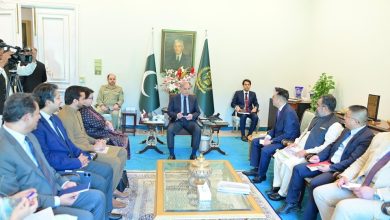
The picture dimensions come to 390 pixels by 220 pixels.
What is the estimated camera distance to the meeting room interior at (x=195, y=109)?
7.28 ft

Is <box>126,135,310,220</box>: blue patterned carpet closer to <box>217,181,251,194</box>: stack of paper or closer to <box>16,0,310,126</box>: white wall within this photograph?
<box>217,181,251,194</box>: stack of paper

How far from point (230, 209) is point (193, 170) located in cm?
54

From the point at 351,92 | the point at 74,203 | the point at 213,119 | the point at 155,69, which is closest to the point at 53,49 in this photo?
the point at 155,69

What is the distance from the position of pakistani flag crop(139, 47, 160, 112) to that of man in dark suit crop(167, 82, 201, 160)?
1066mm

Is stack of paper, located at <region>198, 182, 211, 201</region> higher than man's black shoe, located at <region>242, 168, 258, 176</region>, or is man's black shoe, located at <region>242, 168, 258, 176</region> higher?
stack of paper, located at <region>198, 182, 211, 201</region>

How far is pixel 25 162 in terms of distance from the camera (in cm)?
181

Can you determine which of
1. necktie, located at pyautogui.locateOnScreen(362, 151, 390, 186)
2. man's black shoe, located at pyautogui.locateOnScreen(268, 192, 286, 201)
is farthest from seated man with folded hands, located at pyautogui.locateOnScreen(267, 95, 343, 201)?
necktie, located at pyautogui.locateOnScreen(362, 151, 390, 186)

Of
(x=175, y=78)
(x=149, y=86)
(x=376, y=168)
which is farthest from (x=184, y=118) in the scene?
(x=376, y=168)

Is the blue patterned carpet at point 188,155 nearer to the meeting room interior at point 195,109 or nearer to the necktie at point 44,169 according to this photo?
the meeting room interior at point 195,109

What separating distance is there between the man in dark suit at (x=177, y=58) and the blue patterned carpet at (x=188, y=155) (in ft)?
4.74

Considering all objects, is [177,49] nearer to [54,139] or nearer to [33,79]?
[33,79]

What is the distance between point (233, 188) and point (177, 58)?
403 centimetres

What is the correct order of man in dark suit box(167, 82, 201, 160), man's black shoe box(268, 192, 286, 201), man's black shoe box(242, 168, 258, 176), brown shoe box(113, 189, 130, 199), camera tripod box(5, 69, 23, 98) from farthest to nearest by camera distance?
1. man in dark suit box(167, 82, 201, 160)
2. man's black shoe box(242, 168, 258, 176)
3. man's black shoe box(268, 192, 286, 201)
4. brown shoe box(113, 189, 130, 199)
5. camera tripod box(5, 69, 23, 98)

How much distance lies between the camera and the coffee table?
2.18 m
